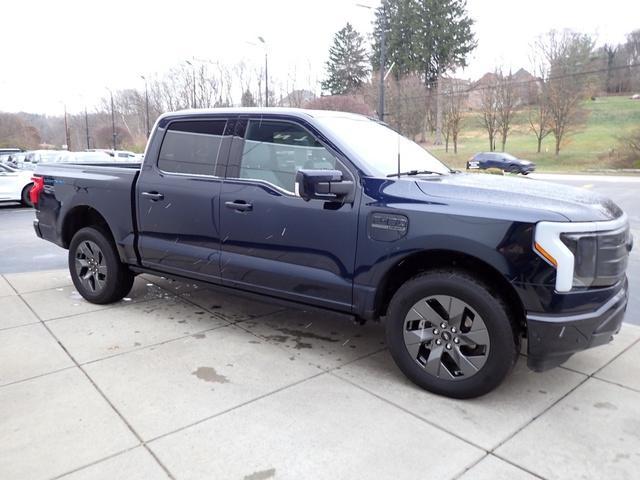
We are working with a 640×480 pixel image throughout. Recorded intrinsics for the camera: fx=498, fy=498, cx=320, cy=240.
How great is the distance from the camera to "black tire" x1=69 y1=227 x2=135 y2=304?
4848mm

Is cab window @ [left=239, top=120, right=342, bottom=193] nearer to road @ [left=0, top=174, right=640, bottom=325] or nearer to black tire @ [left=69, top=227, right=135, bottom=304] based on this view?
black tire @ [left=69, top=227, right=135, bottom=304]

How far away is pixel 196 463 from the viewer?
8.30 ft

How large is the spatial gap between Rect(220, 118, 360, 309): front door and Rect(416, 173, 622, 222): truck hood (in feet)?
1.95

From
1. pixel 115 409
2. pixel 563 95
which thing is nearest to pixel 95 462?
pixel 115 409

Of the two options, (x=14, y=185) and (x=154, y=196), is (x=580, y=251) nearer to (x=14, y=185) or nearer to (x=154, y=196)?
(x=154, y=196)

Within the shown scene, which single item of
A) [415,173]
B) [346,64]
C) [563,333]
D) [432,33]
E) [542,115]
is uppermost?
[432,33]

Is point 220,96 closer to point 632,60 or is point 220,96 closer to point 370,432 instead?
point 370,432

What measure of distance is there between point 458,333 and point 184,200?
2.47 m

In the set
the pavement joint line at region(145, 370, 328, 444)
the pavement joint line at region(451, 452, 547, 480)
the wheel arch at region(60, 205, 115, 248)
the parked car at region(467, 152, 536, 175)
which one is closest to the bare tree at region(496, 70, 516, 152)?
the parked car at region(467, 152, 536, 175)

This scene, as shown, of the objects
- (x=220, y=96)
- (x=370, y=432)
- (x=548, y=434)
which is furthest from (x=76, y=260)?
(x=220, y=96)

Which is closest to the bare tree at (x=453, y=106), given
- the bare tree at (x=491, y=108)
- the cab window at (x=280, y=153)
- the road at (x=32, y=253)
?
the bare tree at (x=491, y=108)

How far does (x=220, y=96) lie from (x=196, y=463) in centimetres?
5298

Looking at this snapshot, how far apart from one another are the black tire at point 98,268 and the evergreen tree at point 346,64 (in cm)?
6384

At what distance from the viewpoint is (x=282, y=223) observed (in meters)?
3.62
